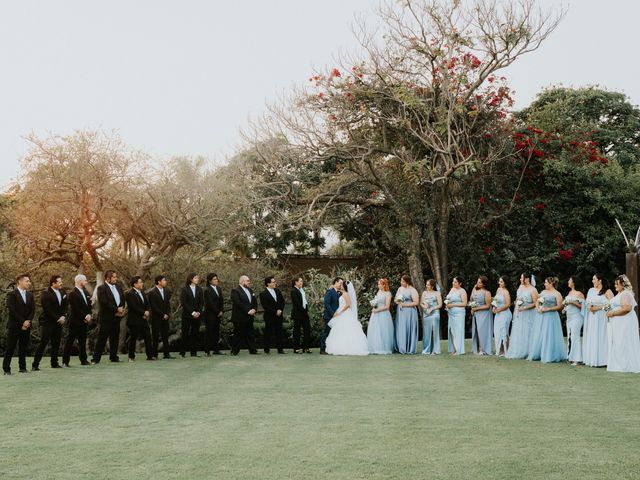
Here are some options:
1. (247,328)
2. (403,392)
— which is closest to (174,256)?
(247,328)

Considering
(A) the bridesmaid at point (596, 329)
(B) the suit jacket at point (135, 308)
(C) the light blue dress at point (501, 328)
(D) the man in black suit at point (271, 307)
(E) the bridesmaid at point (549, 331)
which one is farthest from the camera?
(D) the man in black suit at point (271, 307)

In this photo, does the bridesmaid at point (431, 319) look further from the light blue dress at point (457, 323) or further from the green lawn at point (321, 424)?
the green lawn at point (321, 424)

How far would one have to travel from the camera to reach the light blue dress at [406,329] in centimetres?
1959

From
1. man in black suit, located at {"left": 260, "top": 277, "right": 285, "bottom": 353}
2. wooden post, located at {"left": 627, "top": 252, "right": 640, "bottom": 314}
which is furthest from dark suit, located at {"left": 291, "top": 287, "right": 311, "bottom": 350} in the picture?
wooden post, located at {"left": 627, "top": 252, "right": 640, "bottom": 314}

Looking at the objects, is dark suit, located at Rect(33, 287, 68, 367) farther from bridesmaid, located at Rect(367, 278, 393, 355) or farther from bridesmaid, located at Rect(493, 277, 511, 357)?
bridesmaid, located at Rect(493, 277, 511, 357)

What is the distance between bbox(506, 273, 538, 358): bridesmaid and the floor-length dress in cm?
289

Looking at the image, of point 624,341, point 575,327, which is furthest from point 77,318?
point 624,341

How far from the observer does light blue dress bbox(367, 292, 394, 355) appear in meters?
19.7

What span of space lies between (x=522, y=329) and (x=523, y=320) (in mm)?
197

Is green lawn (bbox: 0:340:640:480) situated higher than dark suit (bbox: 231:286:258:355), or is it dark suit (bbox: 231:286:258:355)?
dark suit (bbox: 231:286:258:355)

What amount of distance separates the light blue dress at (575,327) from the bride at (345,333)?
15.8 ft

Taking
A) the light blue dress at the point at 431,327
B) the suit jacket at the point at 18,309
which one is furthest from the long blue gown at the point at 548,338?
the suit jacket at the point at 18,309

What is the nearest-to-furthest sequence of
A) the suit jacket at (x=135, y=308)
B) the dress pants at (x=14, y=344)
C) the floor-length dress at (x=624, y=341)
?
the floor-length dress at (x=624, y=341) < the dress pants at (x=14, y=344) < the suit jacket at (x=135, y=308)

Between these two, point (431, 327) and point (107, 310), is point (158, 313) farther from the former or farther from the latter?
point (431, 327)
